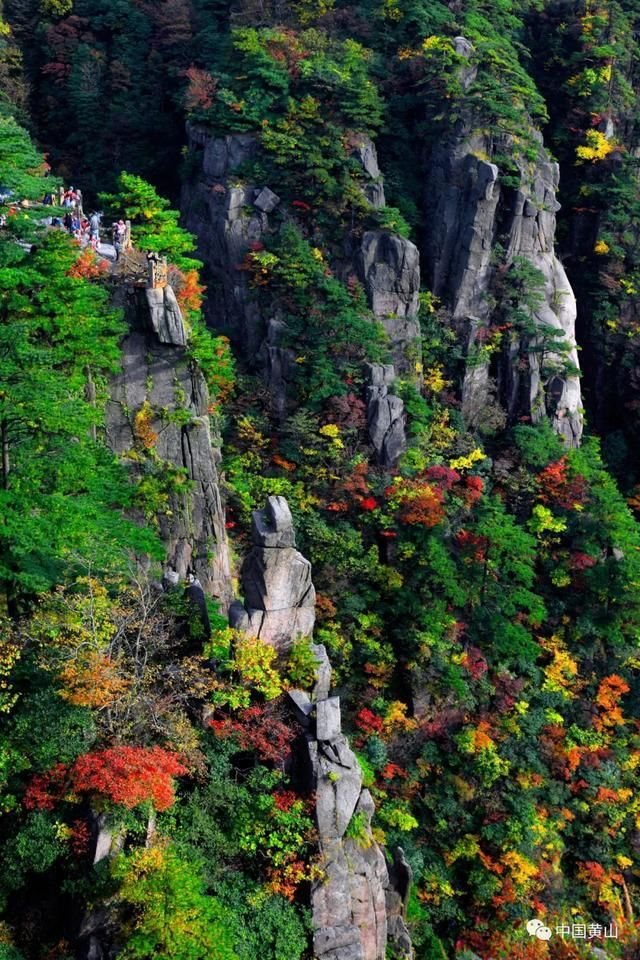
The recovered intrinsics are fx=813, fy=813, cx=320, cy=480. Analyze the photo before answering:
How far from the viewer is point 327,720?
62.3ft

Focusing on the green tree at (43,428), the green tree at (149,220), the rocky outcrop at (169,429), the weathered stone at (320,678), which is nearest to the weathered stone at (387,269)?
the green tree at (149,220)

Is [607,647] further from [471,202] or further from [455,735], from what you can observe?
[471,202]

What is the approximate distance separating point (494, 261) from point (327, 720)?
28.3m

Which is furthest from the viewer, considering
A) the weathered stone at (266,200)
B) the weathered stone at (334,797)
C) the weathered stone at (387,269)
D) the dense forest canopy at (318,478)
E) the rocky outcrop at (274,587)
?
the weathered stone at (387,269)

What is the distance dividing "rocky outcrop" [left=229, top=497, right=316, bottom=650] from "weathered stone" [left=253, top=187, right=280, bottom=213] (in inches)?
815

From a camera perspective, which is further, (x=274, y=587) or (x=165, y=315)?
(x=165, y=315)

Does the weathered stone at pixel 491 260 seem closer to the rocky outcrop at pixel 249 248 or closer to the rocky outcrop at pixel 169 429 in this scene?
the rocky outcrop at pixel 249 248

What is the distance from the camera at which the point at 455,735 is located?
92.7 feet

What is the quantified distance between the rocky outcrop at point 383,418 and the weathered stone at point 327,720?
1783cm

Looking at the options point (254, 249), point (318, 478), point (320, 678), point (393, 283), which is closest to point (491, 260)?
point (393, 283)

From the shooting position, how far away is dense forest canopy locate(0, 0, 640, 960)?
16984 millimetres

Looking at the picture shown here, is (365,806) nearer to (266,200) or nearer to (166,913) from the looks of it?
(166,913)

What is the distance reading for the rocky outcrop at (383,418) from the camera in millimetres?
35594

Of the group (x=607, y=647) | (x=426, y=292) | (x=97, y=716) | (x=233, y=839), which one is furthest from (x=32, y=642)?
(x=426, y=292)
